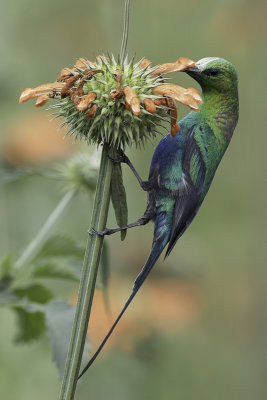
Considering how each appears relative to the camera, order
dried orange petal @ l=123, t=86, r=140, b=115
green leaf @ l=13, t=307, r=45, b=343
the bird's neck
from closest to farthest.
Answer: dried orange petal @ l=123, t=86, r=140, b=115 → green leaf @ l=13, t=307, r=45, b=343 → the bird's neck

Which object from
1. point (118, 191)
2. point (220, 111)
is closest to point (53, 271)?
point (118, 191)

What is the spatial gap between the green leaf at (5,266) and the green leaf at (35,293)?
0.08m

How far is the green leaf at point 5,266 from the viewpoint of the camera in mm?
1957

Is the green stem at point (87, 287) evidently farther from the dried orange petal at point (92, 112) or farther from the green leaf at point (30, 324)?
the green leaf at point (30, 324)

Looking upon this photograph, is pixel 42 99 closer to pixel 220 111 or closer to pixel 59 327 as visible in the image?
pixel 59 327

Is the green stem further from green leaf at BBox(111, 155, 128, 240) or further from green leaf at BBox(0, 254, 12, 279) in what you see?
green leaf at BBox(0, 254, 12, 279)

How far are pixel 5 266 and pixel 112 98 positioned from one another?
72 cm

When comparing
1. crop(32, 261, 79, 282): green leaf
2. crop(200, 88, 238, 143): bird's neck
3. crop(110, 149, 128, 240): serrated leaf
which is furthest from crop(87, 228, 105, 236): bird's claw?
crop(200, 88, 238, 143): bird's neck

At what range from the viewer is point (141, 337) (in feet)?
11.3

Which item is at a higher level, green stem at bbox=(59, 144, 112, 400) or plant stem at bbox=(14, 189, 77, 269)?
green stem at bbox=(59, 144, 112, 400)

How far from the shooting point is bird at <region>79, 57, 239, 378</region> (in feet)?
7.04

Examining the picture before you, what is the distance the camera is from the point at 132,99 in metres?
1.46

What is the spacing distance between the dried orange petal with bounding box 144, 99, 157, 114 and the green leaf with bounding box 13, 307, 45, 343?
0.77 meters

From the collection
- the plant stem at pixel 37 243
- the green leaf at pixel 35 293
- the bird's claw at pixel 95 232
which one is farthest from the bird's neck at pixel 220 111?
the bird's claw at pixel 95 232
